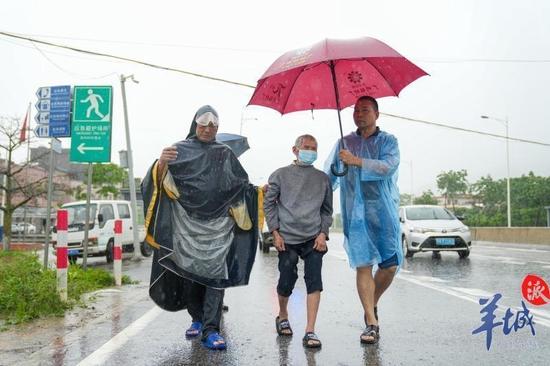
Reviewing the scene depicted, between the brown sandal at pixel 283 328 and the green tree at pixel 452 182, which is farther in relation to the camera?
the green tree at pixel 452 182

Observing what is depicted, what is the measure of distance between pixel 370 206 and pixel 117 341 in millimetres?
2322

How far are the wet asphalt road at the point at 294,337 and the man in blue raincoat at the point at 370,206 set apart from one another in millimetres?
512

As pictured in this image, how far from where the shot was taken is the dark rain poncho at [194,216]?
4.54m

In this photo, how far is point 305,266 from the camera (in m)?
4.56

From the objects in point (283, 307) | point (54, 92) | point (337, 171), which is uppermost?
point (54, 92)

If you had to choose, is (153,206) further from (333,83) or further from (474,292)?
(474,292)

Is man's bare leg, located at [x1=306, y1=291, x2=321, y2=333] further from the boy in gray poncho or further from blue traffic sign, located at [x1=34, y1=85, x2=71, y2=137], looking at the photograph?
blue traffic sign, located at [x1=34, y1=85, x2=71, y2=137]

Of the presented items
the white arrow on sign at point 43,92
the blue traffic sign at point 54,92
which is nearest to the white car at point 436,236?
the blue traffic sign at point 54,92

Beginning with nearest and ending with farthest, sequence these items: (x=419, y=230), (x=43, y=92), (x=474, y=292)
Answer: (x=474, y=292) → (x=43, y=92) → (x=419, y=230)

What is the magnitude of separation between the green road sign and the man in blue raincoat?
6.00 m

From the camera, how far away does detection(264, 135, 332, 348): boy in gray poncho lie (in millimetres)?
4508

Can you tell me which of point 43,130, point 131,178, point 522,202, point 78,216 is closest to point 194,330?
point 43,130

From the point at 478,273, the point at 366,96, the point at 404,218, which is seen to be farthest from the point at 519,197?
the point at 366,96

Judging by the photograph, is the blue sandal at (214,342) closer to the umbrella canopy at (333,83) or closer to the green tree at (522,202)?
the umbrella canopy at (333,83)
